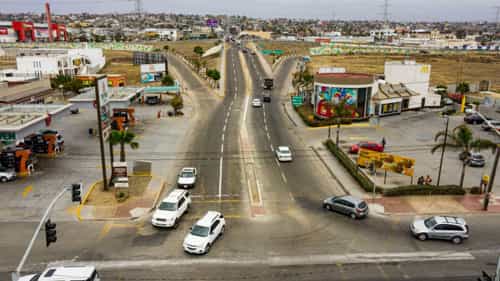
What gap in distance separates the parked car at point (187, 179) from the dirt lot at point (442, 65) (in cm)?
8481

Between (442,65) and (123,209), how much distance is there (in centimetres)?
13224

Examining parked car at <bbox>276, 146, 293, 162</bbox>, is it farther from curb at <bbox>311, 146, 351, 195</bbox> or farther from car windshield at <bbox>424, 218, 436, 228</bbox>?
car windshield at <bbox>424, 218, 436, 228</bbox>

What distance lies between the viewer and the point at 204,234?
79.6 ft

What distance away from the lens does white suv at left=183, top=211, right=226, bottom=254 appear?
77.0 ft

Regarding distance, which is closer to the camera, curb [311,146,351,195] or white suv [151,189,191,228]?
white suv [151,189,191,228]

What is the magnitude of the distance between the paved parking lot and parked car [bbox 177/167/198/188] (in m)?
2.69

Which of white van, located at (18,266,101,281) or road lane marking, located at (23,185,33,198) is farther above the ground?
white van, located at (18,266,101,281)

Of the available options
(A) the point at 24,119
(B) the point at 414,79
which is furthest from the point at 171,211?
(B) the point at 414,79

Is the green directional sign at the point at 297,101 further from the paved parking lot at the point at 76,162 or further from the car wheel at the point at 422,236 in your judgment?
the car wheel at the point at 422,236

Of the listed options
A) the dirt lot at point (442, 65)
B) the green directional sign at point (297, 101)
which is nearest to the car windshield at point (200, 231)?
the green directional sign at point (297, 101)

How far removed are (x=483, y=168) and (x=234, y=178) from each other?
25.4 m

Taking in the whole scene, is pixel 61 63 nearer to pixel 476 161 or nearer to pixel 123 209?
pixel 123 209

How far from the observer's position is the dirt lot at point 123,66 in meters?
103

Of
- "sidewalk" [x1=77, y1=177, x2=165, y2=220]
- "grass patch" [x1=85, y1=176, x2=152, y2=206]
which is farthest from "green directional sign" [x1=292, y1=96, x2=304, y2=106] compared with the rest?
"sidewalk" [x1=77, y1=177, x2=165, y2=220]
